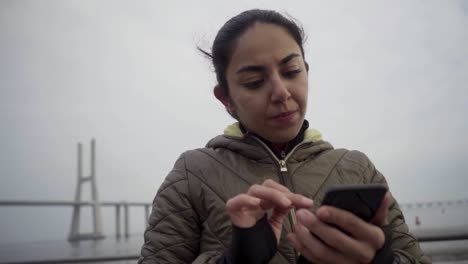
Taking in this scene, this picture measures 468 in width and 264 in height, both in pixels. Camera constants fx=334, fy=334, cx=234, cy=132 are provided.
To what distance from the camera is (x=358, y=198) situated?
1.25 feet

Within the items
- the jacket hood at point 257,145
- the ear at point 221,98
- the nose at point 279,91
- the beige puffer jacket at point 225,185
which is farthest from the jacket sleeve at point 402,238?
the ear at point 221,98

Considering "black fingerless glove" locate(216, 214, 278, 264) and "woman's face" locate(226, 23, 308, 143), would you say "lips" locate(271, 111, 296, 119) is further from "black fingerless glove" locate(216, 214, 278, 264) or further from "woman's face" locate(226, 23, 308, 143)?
"black fingerless glove" locate(216, 214, 278, 264)

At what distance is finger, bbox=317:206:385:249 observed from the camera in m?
0.39

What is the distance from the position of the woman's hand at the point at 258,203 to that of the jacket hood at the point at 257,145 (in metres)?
0.28

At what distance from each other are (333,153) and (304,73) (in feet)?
0.65

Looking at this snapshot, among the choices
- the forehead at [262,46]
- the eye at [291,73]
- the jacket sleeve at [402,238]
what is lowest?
the jacket sleeve at [402,238]

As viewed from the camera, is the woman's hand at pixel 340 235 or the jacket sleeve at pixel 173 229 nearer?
the woman's hand at pixel 340 235

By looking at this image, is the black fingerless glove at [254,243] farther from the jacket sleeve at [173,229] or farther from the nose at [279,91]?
the nose at [279,91]

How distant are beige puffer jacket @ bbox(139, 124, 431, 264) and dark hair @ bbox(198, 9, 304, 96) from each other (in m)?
0.16

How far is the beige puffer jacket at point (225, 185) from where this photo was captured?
2.02ft

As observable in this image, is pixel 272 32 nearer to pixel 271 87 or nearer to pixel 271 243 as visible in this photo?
pixel 271 87

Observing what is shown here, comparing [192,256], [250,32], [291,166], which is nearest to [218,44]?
[250,32]

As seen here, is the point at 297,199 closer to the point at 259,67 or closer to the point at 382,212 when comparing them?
the point at 382,212

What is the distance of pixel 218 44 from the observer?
0.81 meters
